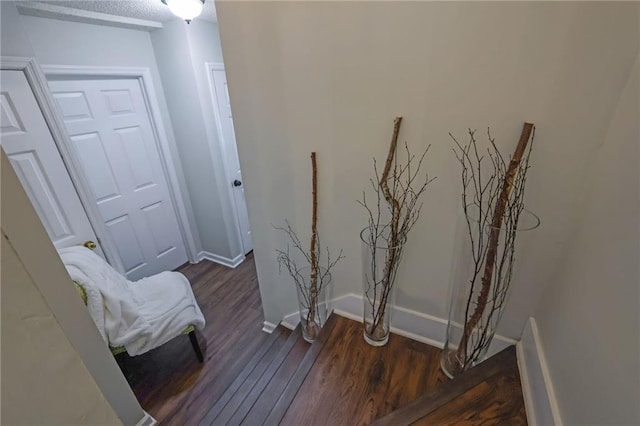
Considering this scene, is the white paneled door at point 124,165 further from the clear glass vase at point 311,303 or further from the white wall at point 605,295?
the white wall at point 605,295

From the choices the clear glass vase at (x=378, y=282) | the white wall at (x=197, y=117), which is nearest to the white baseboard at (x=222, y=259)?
the white wall at (x=197, y=117)

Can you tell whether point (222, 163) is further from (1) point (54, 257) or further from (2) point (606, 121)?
(2) point (606, 121)

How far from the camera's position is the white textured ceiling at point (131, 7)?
6.06 ft

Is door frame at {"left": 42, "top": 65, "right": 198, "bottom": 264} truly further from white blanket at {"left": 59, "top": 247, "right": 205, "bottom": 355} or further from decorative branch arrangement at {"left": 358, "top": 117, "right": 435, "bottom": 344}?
decorative branch arrangement at {"left": 358, "top": 117, "right": 435, "bottom": 344}

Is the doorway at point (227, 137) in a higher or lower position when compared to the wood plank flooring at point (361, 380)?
higher

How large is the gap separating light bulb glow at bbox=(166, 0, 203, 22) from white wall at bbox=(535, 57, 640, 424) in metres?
2.20

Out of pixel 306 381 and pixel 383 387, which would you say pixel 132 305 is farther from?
pixel 383 387

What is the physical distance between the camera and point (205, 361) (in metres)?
2.18

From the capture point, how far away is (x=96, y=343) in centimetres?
139

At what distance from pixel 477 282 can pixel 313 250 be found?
85 centimetres

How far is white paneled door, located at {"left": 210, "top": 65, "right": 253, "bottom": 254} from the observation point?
2.69 meters

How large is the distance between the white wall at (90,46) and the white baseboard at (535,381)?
325 centimetres

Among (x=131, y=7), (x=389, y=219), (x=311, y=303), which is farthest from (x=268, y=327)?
(x=131, y=7)

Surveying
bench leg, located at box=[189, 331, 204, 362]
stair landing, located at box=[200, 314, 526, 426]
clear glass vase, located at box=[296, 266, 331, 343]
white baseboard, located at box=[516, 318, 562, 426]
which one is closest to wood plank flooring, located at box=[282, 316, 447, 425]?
stair landing, located at box=[200, 314, 526, 426]
